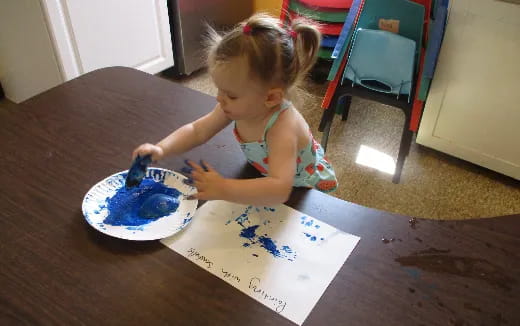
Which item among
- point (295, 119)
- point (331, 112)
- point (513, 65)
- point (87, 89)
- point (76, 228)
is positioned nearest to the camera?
point (76, 228)

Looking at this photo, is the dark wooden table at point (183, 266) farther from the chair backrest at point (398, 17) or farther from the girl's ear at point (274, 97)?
the chair backrest at point (398, 17)

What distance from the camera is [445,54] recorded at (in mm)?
1754

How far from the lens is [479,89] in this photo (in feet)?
5.71

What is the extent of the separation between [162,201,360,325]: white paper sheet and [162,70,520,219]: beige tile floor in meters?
1.03

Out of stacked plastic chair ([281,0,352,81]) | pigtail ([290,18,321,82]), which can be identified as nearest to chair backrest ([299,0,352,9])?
stacked plastic chair ([281,0,352,81])

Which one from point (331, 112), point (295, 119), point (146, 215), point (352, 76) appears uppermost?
point (295, 119)

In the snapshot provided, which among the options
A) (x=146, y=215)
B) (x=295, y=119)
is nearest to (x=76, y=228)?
(x=146, y=215)

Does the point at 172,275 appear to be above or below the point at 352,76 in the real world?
above

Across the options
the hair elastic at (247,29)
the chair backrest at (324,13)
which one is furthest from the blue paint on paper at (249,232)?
the chair backrest at (324,13)

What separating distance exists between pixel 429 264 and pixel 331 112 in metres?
1.23

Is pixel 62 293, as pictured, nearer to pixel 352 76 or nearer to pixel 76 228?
pixel 76 228

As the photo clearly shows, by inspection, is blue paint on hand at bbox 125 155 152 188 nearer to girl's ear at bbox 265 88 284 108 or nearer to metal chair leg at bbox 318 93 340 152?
girl's ear at bbox 265 88 284 108

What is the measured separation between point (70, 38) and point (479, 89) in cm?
176

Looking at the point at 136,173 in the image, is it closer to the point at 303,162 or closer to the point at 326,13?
the point at 303,162
